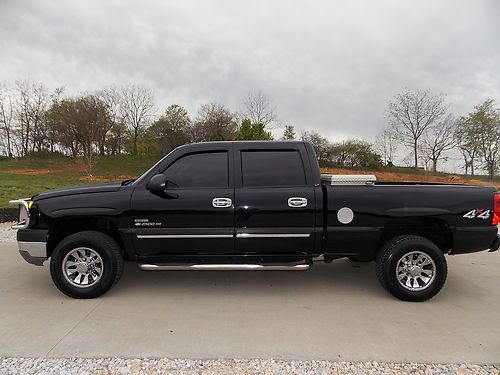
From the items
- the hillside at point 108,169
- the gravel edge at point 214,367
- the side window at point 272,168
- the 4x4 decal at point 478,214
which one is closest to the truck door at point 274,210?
the side window at point 272,168

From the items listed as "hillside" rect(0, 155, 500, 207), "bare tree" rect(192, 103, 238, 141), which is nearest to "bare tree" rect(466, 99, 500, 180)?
"hillside" rect(0, 155, 500, 207)

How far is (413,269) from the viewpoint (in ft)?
12.9

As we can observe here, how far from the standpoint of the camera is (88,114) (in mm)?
35625

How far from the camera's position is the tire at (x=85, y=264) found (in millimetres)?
3896

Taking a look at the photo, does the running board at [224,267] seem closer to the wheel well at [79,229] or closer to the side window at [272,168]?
the wheel well at [79,229]

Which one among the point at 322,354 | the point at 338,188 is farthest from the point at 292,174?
the point at 322,354

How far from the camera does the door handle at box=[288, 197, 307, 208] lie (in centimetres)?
390

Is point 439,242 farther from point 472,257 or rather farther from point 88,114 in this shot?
point 88,114

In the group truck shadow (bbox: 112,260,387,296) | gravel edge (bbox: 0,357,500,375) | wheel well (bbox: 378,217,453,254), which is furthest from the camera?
truck shadow (bbox: 112,260,387,296)

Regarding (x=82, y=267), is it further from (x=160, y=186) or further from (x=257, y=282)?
(x=257, y=282)

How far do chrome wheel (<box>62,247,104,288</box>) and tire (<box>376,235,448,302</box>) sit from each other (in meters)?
→ 3.34

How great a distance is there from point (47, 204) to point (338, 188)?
11.3ft

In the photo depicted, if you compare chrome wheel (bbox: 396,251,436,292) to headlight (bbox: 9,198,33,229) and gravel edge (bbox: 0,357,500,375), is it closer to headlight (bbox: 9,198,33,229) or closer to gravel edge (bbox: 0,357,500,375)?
gravel edge (bbox: 0,357,500,375)

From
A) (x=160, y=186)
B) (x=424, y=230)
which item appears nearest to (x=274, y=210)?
(x=160, y=186)
